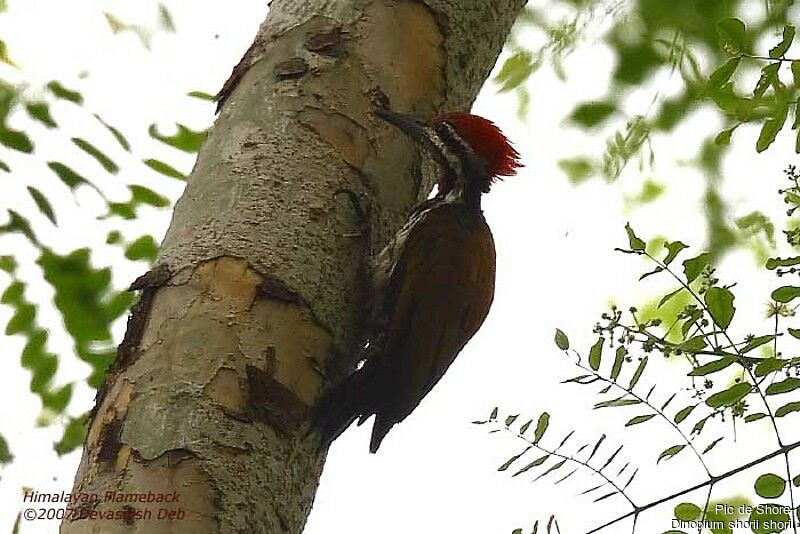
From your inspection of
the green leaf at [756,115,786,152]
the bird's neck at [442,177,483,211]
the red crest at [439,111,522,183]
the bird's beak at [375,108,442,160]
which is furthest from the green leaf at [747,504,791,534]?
the bird's neck at [442,177,483,211]

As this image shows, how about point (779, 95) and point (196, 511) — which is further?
point (779, 95)

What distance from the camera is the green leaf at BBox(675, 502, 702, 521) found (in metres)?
1.61

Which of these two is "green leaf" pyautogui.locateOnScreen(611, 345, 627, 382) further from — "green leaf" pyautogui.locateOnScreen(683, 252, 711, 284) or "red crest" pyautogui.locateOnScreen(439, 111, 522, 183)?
"red crest" pyautogui.locateOnScreen(439, 111, 522, 183)

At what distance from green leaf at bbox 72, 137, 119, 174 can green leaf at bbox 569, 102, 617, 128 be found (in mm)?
1382

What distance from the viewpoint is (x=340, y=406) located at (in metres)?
1.84

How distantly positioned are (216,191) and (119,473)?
0.56 meters

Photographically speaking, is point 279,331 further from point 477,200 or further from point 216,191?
A: point 477,200

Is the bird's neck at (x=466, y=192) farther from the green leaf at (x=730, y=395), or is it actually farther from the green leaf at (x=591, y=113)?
the green leaf at (x=730, y=395)

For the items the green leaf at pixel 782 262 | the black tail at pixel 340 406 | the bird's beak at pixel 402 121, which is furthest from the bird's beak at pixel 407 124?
the green leaf at pixel 782 262

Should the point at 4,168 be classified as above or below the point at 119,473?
above

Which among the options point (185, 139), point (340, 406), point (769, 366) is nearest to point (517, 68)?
point (185, 139)

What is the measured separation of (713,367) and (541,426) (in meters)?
0.35

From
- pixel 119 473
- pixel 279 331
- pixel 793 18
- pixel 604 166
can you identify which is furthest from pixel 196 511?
Result: pixel 604 166

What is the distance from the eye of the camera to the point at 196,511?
1458 millimetres
